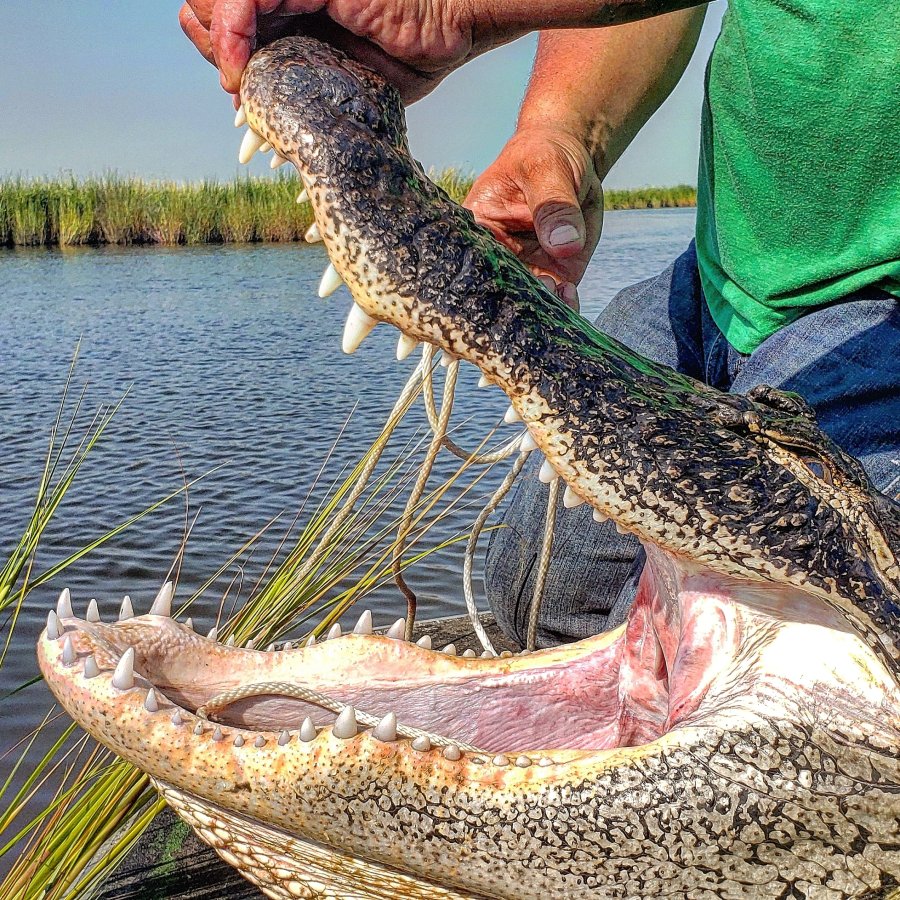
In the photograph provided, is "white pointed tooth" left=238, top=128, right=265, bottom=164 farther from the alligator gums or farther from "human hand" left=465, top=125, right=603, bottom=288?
"human hand" left=465, top=125, right=603, bottom=288

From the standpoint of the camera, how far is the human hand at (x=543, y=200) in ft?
7.30

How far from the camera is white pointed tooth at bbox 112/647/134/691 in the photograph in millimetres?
1563

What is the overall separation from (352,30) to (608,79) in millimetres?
1453

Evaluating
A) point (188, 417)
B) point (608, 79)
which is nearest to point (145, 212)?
point (188, 417)

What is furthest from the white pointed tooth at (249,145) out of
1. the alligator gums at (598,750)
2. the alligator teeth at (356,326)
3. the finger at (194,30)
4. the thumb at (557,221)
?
the thumb at (557,221)

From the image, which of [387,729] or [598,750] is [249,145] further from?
[598,750]

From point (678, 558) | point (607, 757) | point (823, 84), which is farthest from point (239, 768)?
point (823, 84)

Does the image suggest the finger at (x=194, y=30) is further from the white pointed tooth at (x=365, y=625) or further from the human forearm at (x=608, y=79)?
the human forearm at (x=608, y=79)

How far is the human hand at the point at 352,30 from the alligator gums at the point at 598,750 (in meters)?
0.04

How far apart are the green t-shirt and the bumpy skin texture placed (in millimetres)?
934

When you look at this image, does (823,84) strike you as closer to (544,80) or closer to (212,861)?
(544,80)

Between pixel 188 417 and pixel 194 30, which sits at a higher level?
pixel 194 30

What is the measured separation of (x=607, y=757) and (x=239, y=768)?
1.78ft

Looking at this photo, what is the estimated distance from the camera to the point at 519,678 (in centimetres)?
192
